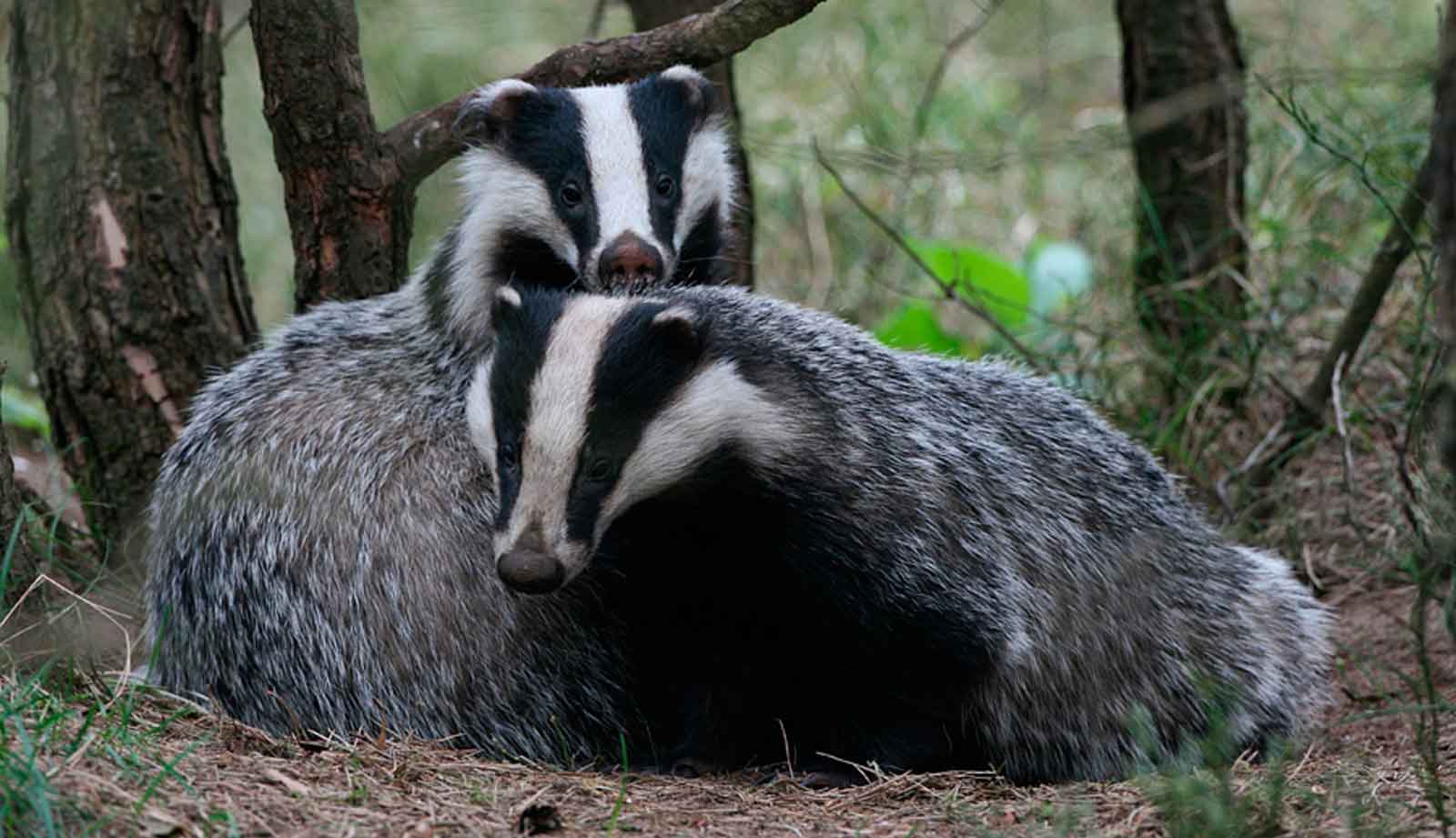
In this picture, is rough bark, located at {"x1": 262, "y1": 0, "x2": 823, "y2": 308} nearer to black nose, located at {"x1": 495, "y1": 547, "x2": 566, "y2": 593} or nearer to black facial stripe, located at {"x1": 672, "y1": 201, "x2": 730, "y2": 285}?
black facial stripe, located at {"x1": 672, "y1": 201, "x2": 730, "y2": 285}

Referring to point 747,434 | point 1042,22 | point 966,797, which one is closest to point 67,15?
point 747,434

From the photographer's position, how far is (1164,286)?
5590 millimetres

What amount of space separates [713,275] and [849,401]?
35.1 inches

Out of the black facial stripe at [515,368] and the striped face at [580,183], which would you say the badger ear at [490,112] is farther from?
the black facial stripe at [515,368]

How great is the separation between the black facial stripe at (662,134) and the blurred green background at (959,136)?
1273 millimetres

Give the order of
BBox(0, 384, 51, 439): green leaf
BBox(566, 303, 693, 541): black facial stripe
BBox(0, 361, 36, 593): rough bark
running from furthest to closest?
BBox(0, 384, 51, 439): green leaf < BBox(0, 361, 36, 593): rough bark < BBox(566, 303, 693, 541): black facial stripe

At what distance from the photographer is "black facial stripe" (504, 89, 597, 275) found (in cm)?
414

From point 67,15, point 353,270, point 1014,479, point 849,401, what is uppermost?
point 67,15

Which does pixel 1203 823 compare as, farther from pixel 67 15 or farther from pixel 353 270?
pixel 67 15

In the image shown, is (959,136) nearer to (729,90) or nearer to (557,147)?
(729,90)

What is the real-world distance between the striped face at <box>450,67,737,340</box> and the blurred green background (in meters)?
1.25

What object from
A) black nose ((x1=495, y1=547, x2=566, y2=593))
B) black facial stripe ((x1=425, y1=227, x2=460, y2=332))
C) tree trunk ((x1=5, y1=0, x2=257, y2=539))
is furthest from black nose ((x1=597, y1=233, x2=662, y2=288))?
tree trunk ((x1=5, y1=0, x2=257, y2=539))

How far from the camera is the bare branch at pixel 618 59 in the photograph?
4.15 meters

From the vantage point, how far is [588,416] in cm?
319
